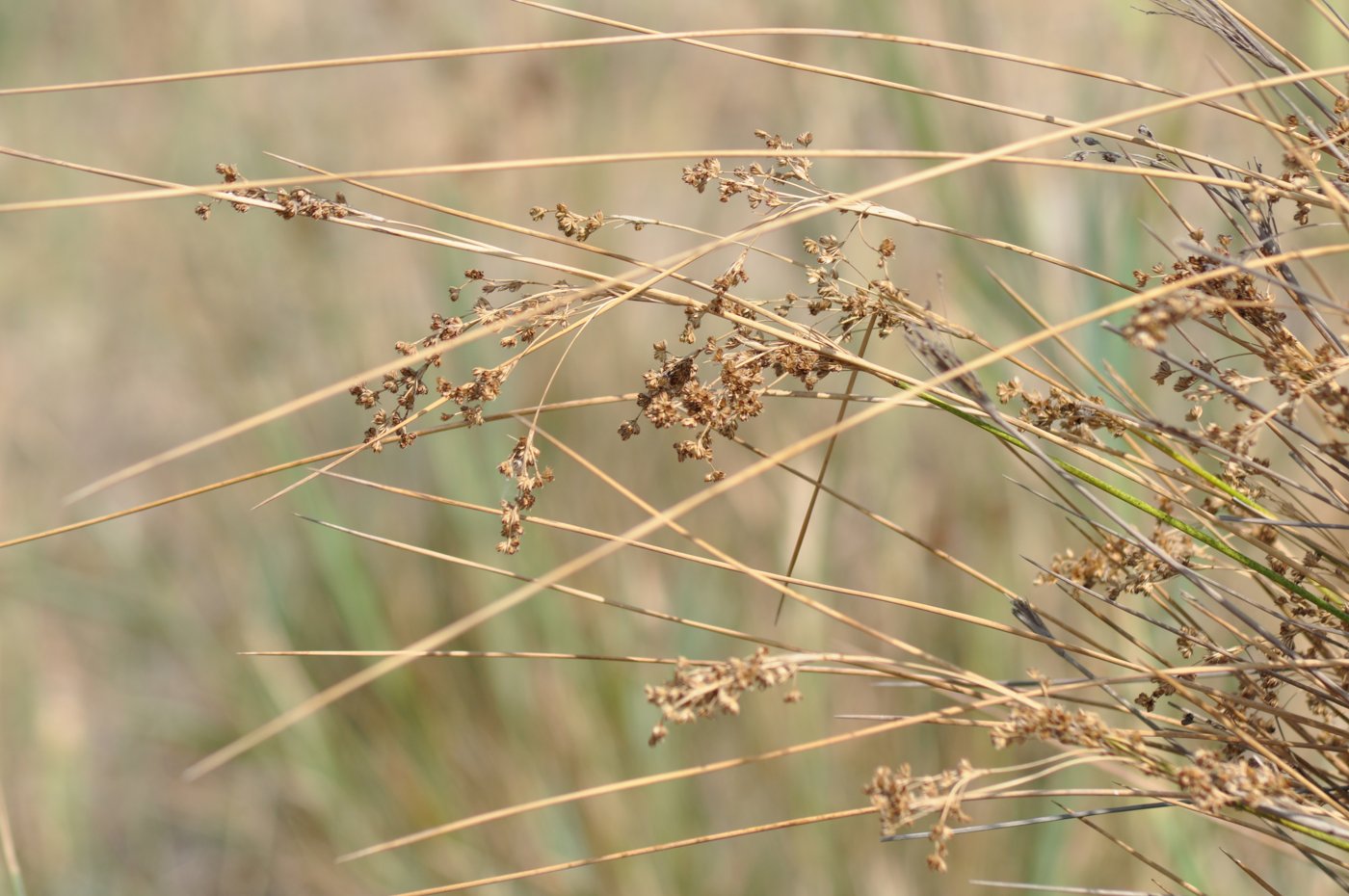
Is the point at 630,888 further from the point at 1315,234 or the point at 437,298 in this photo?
the point at 1315,234

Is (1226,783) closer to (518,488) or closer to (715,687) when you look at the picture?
(715,687)

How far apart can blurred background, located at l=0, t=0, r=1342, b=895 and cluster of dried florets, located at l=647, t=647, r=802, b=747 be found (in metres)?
0.90

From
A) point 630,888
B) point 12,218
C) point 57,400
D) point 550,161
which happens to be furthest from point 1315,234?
point 12,218

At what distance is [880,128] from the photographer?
303cm

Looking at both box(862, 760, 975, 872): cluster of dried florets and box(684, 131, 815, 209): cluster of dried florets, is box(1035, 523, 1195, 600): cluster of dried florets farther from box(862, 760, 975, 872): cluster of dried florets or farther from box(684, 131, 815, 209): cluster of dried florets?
box(684, 131, 815, 209): cluster of dried florets

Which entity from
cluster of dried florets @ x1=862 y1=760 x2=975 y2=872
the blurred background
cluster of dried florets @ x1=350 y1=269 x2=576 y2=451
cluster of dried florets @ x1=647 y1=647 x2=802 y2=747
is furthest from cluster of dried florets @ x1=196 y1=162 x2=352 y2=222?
the blurred background

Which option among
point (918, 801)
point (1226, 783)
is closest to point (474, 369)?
point (918, 801)

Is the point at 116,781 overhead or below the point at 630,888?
below

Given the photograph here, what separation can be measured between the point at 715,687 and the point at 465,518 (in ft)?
4.87

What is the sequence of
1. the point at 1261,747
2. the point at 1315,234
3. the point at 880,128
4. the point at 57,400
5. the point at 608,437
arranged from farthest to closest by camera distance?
1. the point at 57,400
2. the point at 880,128
3. the point at 608,437
4. the point at 1315,234
5. the point at 1261,747

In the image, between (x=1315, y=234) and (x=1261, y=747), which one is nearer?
(x=1261, y=747)

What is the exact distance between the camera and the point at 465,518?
2.00 meters

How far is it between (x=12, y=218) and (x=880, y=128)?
2781mm

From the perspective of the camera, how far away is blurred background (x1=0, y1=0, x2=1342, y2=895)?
6.35 feet
